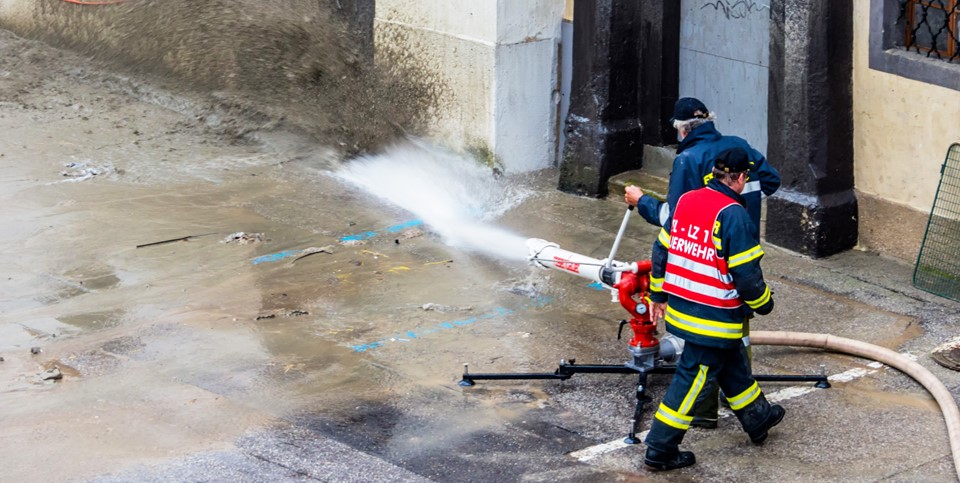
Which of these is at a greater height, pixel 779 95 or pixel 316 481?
pixel 779 95

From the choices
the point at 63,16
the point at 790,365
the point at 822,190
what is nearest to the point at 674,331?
the point at 790,365

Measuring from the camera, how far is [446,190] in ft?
37.4

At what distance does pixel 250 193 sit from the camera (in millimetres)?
11273

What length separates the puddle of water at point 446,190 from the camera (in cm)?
1030

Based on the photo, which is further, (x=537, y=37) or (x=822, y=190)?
(x=537, y=37)

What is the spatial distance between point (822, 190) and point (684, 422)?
365cm

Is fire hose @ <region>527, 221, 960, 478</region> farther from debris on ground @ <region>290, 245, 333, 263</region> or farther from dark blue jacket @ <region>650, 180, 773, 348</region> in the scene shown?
debris on ground @ <region>290, 245, 333, 263</region>

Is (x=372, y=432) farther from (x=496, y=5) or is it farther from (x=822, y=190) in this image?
(x=496, y=5)

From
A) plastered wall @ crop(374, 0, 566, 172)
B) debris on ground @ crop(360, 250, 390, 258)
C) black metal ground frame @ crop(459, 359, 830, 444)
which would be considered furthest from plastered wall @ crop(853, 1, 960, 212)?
debris on ground @ crop(360, 250, 390, 258)

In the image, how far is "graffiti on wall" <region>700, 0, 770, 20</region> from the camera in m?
10.2

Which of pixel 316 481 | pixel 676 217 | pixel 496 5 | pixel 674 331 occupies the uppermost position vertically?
pixel 496 5

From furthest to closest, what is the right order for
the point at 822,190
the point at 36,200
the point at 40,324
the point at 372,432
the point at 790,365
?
the point at 36,200 → the point at 822,190 → the point at 40,324 → the point at 790,365 → the point at 372,432

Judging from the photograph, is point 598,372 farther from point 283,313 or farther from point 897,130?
point 897,130

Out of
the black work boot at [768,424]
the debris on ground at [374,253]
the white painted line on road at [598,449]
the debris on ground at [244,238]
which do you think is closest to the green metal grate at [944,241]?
the black work boot at [768,424]
